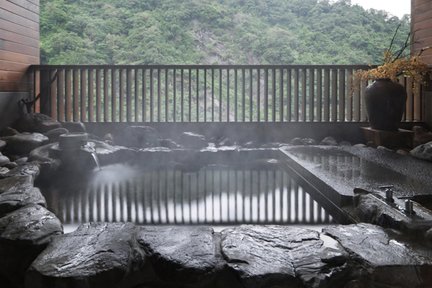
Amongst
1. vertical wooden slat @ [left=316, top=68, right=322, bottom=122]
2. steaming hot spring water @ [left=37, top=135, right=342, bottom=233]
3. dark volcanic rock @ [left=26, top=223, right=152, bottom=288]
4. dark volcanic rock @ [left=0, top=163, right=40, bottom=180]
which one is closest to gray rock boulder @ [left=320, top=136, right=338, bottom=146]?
vertical wooden slat @ [left=316, top=68, right=322, bottom=122]

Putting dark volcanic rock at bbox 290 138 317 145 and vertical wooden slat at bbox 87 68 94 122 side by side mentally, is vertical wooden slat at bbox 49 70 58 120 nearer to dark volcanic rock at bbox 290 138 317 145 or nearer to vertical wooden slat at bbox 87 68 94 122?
vertical wooden slat at bbox 87 68 94 122

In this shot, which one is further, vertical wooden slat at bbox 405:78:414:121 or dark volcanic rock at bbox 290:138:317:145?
vertical wooden slat at bbox 405:78:414:121

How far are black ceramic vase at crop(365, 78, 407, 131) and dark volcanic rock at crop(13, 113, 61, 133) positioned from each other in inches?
159

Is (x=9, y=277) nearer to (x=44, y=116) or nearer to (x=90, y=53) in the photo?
(x=44, y=116)

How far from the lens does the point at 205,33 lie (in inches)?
681

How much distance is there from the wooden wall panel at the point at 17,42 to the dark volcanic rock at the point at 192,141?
2427 millimetres

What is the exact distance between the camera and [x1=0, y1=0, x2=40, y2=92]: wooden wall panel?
6.09 m

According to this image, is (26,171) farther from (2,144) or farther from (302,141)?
(302,141)

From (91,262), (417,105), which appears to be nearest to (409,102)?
(417,105)

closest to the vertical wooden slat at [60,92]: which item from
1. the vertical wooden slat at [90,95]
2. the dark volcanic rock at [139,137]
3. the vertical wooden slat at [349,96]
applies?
the vertical wooden slat at [90,95]

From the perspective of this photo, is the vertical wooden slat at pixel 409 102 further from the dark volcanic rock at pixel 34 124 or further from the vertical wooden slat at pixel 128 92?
the dark volcanic rock at pixel 34 124

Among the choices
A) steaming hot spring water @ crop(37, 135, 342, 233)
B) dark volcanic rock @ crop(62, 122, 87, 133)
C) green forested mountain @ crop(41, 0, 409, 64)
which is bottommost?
steaming hot spring water @ crop(37, 135, 342, 233)

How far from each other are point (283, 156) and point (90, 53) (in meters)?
12.4

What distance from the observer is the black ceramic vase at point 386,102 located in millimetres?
5625
